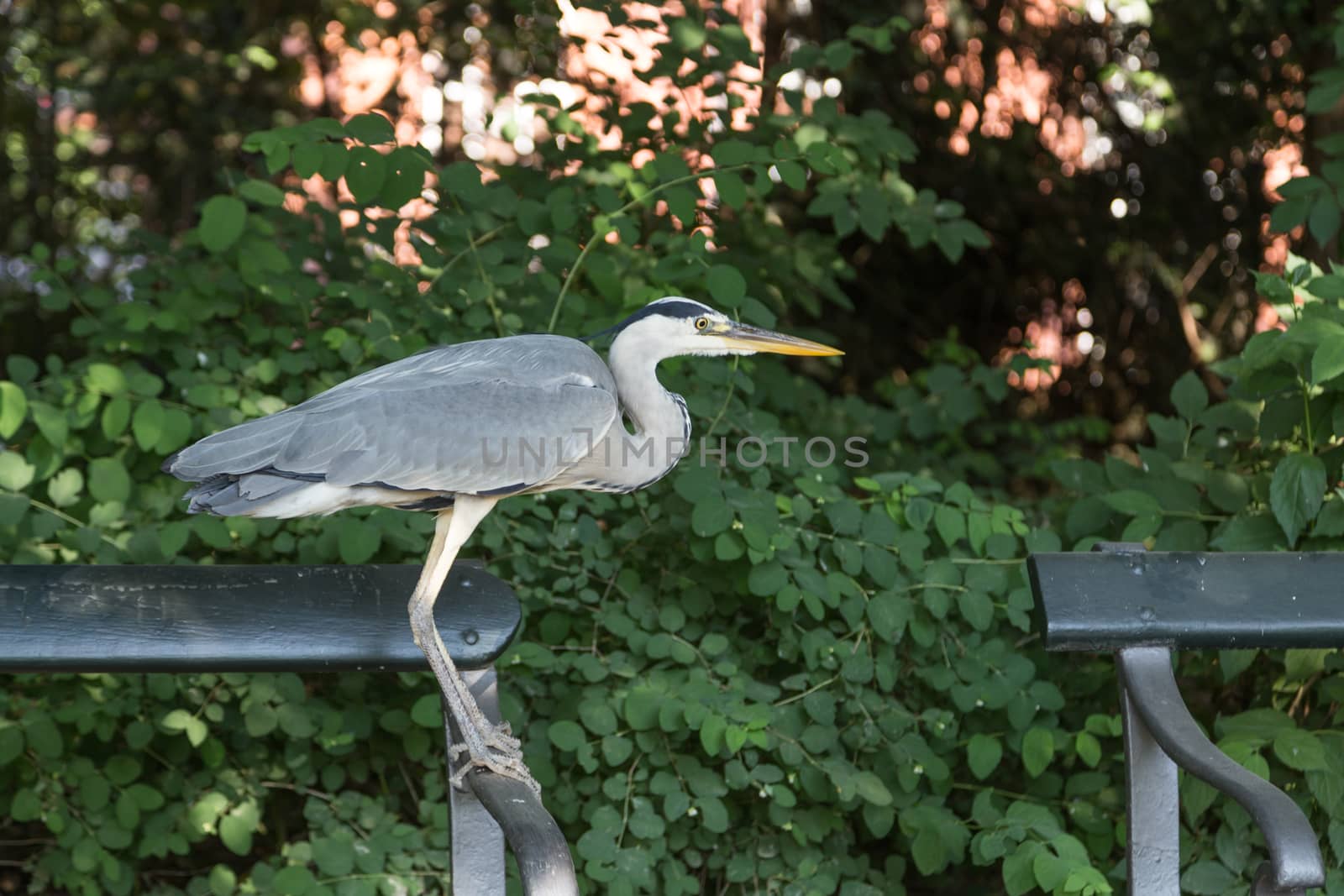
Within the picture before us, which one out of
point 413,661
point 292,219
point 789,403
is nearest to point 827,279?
point 789,403

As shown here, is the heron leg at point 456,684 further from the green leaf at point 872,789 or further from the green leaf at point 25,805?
the green leaf at point 25,805

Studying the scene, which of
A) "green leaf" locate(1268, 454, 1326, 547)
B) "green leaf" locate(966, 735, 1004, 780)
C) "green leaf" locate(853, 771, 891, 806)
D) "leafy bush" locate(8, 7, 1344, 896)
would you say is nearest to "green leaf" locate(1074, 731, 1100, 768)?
"leafy bush" locate(8, 7, 1344, 896)

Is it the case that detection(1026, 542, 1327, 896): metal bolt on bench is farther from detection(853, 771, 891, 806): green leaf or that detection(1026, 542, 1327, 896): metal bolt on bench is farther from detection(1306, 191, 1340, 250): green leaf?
detection(1306, 191, 1340, 250): green leaf

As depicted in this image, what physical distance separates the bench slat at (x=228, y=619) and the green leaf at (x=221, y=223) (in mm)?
1164

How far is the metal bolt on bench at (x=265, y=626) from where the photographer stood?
6.56 feet

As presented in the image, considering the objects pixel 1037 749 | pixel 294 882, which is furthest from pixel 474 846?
pixel 1037 749

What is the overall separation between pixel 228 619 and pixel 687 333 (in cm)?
92

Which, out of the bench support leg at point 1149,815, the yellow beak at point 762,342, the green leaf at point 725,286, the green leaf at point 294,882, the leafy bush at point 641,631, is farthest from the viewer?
the green leaf at point 725,286

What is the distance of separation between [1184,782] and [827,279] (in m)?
1.99

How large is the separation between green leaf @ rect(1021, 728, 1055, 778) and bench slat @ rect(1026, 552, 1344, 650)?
66 cm

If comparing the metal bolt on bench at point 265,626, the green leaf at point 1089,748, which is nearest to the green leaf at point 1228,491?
the green leaf at point 1089,748

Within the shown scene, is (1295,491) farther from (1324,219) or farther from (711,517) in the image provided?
(711,517)

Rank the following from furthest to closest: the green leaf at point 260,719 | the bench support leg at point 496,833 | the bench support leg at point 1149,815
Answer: the green leaf at point 260,719, the bench support leg at point 1149,815, the bench support leg at point 496,833

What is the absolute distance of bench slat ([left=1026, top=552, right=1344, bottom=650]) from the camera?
208 centimetres
